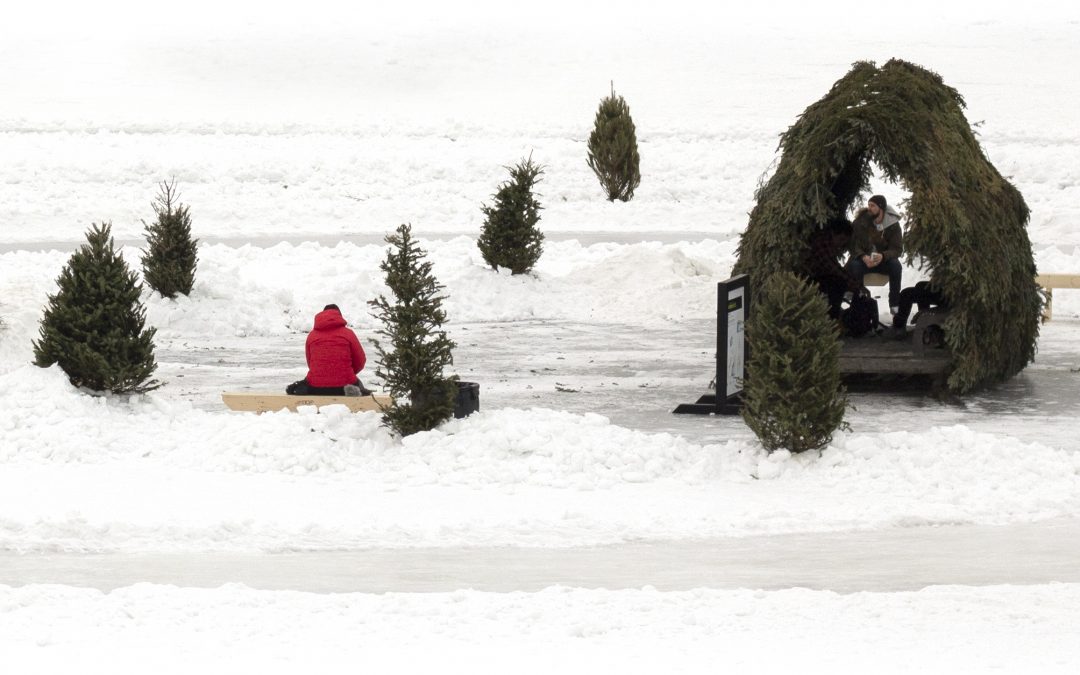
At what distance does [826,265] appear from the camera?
1648 cm

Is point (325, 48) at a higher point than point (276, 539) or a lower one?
higher

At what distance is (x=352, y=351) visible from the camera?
548 inches

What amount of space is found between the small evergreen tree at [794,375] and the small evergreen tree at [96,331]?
495 centimetres

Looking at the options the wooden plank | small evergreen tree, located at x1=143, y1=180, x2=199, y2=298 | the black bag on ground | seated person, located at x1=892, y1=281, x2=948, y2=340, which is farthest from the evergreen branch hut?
small evergreen tree, located at x1=143, y1=180, x2=199, y2=298

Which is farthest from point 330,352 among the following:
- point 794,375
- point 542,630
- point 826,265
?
point 542,630

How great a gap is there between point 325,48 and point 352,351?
55782 mm

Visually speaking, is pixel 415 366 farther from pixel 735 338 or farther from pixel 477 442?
pixel 735 338

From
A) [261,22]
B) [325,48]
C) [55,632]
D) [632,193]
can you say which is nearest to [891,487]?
[55,632]

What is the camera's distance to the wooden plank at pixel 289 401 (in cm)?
1337

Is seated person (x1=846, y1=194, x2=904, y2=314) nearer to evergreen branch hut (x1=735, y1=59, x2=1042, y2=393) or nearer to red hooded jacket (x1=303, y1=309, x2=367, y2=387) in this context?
evergreen branch hut (x1=735, y1=59, x2=1042, y2=393)

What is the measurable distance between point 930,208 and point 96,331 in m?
7.19

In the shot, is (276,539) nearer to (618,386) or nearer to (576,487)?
(576,487)

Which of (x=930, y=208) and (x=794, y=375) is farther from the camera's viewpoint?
(x=930, y=208)

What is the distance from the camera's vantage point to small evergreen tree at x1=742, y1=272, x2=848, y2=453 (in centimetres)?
1216
